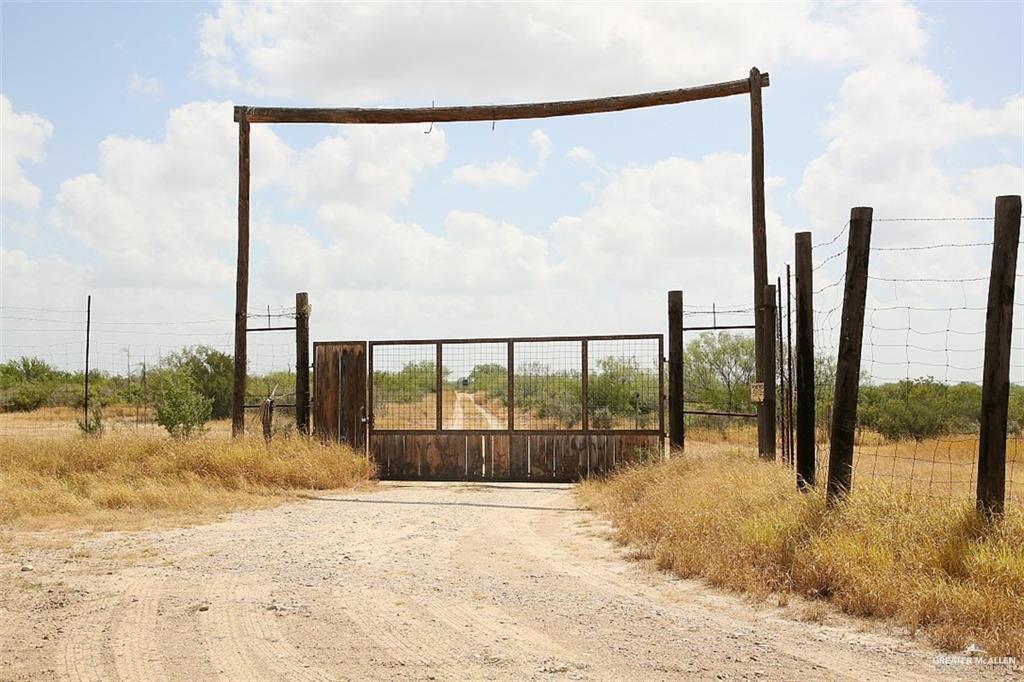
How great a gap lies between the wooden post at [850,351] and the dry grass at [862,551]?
304 millimetres

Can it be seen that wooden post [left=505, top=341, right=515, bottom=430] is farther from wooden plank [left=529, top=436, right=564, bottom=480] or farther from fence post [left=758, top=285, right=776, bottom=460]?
fence post [left=758, top=285, right=776, bottom=460]

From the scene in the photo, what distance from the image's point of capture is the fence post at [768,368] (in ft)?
45.9

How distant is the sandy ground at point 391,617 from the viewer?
5766 millimetres

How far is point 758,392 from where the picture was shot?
14023mm

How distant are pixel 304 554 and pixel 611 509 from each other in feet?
13.7

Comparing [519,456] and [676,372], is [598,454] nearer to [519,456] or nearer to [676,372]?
[519,456]

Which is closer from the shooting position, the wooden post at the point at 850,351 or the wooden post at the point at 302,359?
the wooden post at the point at 850,351

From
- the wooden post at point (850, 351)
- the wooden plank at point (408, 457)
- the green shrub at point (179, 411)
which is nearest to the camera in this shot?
the wooden post at point (850, 351)

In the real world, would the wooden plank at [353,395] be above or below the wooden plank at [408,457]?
above

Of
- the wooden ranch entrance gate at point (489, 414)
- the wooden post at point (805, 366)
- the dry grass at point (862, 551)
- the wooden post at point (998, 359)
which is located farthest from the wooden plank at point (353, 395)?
the wooden post at point (998, 359)

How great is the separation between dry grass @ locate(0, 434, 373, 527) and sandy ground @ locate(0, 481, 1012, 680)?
1.47 metres

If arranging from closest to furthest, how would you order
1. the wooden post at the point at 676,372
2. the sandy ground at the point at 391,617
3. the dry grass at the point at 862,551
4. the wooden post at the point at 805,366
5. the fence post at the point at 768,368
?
the sandy ground at the point at 391,617 → the dry grass at the point at 862,551 → the wooden post at the point at 805,366 → the fence post at the point at 768,368 → the wooden post at the point at 676,372

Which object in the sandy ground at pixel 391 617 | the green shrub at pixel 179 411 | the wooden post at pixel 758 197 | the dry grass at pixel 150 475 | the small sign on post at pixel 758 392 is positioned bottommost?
the sandy ground at pixel 391 617

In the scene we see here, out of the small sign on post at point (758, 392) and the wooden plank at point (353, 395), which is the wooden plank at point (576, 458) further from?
the wooden plank at point (353, 395)
